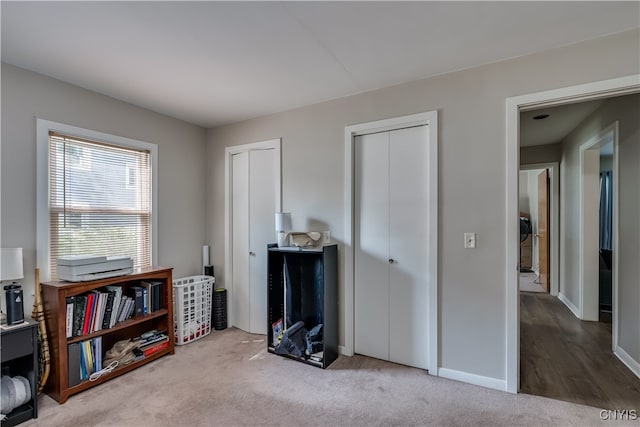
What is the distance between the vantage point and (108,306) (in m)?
2.40

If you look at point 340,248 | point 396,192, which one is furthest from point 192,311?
point 396,192

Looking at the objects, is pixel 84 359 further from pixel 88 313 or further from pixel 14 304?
pixel 14 304

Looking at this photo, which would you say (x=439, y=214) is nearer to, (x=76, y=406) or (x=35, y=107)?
(x=76, y=406)

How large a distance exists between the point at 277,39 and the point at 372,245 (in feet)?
6.01

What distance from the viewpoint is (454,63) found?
224 cm

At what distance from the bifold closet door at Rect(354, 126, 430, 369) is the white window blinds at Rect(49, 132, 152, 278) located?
222 cm

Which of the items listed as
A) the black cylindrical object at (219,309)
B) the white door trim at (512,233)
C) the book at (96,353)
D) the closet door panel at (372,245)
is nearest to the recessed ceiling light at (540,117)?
the white door trim at (512,233)

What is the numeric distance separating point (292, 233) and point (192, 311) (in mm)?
1425

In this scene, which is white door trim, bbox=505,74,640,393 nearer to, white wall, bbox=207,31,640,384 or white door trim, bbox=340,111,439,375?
white wall, bbox=207,31,640,384

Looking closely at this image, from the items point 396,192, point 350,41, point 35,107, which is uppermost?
point 350,41

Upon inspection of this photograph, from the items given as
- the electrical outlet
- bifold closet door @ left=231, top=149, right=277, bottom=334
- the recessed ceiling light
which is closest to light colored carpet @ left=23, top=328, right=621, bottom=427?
bifold closet door @ left=231, top=149, right=277, bottom=334

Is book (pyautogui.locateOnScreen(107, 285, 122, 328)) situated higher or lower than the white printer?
lower

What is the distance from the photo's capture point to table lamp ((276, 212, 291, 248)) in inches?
114

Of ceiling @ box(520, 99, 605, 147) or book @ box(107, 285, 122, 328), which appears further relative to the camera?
ceiling @ box(520, 99, 605, 147)
